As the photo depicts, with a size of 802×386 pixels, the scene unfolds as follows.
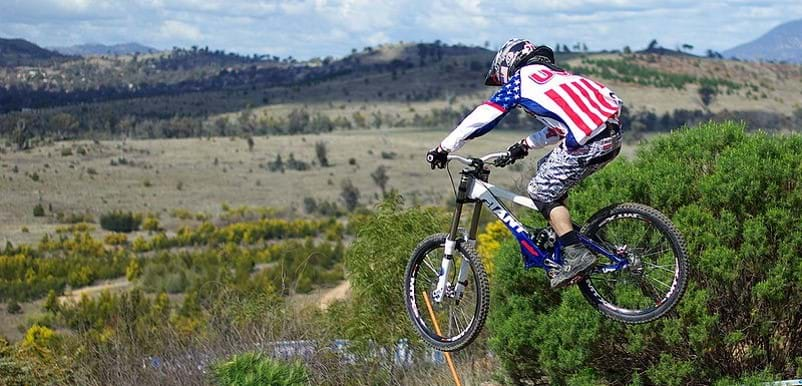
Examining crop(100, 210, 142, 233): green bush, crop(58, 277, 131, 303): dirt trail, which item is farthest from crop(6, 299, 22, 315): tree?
crop(100, 210, 142, 233): green bush

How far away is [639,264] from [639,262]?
0.02 metres

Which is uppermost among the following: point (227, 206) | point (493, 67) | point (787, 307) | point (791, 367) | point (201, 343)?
point (493, 67)

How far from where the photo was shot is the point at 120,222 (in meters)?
51.5

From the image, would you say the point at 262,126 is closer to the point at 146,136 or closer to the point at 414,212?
the point at 146,136

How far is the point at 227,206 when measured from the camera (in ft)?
192

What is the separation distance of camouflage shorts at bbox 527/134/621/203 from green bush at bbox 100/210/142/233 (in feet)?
152

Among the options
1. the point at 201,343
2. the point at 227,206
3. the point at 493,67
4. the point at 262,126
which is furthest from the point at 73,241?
the point at 262,126

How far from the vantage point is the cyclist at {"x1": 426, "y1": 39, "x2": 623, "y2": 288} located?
22.9 feet

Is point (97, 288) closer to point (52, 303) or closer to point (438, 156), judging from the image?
point (52, 303)

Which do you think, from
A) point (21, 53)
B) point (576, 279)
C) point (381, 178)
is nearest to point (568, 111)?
point (576, 279)

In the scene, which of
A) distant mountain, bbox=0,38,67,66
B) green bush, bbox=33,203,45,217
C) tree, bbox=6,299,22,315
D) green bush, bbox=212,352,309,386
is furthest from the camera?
distant mountain, bbox=0,38,67,66

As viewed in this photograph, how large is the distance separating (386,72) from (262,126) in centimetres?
4826

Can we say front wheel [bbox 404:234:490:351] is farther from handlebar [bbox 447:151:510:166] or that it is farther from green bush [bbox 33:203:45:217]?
green bush [bbox 33:203:45:217]

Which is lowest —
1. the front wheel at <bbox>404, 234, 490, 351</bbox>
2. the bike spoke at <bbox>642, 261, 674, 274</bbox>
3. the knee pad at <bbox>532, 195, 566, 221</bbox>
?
the front wheel at <bbox>404, 234, 490, 351</bbox>
